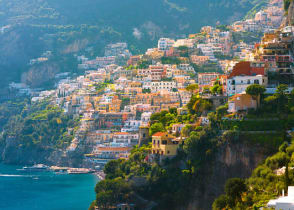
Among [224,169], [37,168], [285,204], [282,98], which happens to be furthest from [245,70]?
[37,168]

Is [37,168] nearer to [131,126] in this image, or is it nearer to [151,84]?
[131,126]

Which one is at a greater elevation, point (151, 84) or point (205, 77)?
point (205, 77)

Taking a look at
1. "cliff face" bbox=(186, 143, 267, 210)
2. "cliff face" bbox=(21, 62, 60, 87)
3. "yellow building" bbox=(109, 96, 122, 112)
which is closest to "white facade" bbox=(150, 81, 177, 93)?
"yellow building" bbox=(109, 96, 122, 112)

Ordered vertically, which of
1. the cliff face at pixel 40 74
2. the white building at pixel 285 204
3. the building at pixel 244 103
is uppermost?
the cliff face at pixel 40 74

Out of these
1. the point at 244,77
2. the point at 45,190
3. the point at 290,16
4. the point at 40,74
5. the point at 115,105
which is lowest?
the point at 45,190

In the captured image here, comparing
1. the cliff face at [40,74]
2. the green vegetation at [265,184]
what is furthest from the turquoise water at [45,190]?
the cliff face at [40,74]

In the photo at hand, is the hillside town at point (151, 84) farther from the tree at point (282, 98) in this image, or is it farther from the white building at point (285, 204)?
the white building at point (285, 204)
